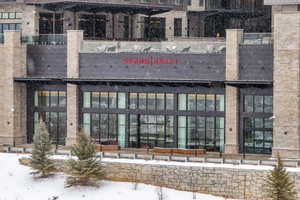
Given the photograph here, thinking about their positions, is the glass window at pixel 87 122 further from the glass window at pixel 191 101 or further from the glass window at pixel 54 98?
the glass window at pixel 191 101

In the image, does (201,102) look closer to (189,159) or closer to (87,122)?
(189,159)

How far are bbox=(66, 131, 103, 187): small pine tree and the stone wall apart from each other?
1419 millimetres

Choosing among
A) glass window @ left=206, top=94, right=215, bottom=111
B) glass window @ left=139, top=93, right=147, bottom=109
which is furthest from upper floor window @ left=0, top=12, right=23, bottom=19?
glass window @ left=206, top=94, right=215, bottom=111

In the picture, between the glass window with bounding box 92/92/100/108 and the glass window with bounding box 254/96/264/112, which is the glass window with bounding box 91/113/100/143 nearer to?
the glass window with bounding box 92/92/100/108

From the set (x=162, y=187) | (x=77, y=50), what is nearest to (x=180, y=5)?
(x=77, y=50)

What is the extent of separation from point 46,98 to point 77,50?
5.94 m

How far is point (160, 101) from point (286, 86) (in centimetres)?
1177

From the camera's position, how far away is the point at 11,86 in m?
74.2

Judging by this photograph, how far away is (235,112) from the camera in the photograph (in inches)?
2680

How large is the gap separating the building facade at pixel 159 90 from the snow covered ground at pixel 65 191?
6379 mm

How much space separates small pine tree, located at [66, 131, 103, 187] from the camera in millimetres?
60031

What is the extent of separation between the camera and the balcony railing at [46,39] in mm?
75356

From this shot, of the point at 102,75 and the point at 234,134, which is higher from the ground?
the point at 102,75

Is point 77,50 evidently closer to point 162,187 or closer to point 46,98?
point 46,98
